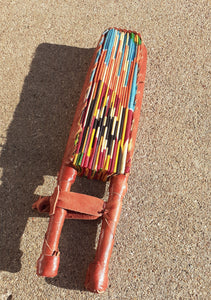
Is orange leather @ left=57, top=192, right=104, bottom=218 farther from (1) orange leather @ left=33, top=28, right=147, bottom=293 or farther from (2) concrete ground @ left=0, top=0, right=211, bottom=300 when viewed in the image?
(2) concrete ground @ left=0, top=0, right=211, bottom=300

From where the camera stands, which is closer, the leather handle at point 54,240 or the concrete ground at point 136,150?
the leather handle at point 54,240

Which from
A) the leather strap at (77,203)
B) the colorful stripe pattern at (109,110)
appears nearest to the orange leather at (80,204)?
the leather strap at (77,203)

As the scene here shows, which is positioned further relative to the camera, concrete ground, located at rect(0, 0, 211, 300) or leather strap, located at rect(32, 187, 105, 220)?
concrete ground, located at rect(0, 0, 211, 300)

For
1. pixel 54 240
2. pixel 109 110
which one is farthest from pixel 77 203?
pixel 109 110

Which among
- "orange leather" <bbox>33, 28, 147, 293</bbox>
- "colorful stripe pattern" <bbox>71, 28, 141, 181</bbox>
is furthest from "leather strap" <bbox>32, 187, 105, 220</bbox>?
"colorful stripe pattern" <bbox>71, 28, 141, 181</bbox>

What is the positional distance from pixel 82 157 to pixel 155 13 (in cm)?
110

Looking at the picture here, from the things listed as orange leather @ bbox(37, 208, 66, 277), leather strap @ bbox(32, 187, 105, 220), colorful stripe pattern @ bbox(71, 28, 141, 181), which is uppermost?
colorful stripe pattern @ bbox(71, 28, 141, 181)

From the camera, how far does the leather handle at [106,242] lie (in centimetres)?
107

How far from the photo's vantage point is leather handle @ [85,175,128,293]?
1069 mm

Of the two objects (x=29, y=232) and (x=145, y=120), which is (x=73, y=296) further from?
(x=145, y=120)

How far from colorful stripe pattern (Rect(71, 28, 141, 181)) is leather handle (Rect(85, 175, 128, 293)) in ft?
0.22

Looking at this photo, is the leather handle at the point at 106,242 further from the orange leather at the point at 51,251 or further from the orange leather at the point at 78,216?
the orange leather at the point at 51,251

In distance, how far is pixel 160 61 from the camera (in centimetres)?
161

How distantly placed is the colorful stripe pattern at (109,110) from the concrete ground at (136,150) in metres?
0.23
